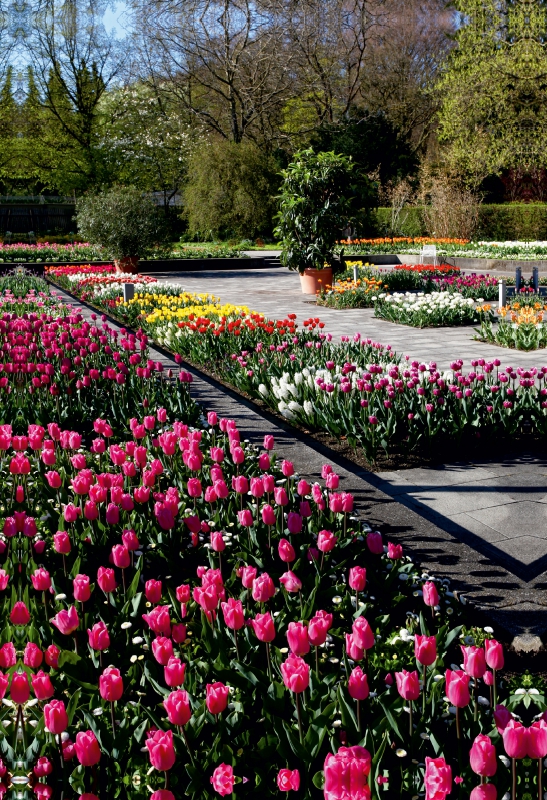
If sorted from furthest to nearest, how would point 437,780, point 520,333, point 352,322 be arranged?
1. point 352,322
2. point 520,333
3. point 437,780

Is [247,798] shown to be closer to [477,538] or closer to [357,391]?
[477,538]

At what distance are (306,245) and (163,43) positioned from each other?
2589cm

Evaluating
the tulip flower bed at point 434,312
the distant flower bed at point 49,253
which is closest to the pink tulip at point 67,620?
the tulip flower bed at point 434,312

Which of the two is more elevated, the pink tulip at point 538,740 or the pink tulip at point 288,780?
the pink tulip at point 538,740

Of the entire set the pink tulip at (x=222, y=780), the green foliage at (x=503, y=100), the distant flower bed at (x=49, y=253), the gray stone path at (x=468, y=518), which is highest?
the green foliage at (x=503, y=100)

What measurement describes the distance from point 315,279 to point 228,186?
1614cm

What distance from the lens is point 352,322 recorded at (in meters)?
12.0

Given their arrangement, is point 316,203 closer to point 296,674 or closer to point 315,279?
point 315,279

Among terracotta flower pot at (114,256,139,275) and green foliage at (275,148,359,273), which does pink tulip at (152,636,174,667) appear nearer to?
green foliage at (275,148,359,273)

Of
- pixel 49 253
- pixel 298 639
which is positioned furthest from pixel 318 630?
pixel 49 253

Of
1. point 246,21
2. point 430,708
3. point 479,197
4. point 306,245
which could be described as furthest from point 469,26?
point 430,708

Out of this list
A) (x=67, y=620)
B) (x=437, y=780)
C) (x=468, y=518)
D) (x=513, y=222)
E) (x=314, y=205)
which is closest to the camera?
(x=437, y=780)

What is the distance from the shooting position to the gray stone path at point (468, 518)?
9.92ft

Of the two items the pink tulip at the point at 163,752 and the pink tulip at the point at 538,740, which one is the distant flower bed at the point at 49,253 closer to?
the pink tulip at the point at 163,752
